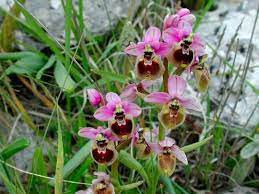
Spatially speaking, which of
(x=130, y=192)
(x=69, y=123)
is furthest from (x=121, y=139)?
(x=69, y=123)

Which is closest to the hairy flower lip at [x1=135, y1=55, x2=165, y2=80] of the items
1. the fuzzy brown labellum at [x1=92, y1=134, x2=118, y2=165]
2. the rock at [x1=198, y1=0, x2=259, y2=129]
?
the fuzzy brown labellum at [x1=92, y1=134, x2=118, y2=165]

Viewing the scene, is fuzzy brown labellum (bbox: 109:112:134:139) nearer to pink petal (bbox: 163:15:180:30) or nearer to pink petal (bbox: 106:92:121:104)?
pink petal (bbox: 106:92:121:104)

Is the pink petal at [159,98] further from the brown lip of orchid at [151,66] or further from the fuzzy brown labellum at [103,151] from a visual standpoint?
the fuzzy brown labellum at [103,151]

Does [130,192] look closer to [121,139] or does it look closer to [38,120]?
[121,139]

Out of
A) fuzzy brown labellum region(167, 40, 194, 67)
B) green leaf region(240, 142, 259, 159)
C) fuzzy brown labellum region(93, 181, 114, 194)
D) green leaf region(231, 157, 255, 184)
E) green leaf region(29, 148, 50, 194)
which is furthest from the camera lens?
green leaf region(231, 157, 255, 184)

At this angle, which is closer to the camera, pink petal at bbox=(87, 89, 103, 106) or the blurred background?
pink petal at bbox=(87, 89, 103, 106)

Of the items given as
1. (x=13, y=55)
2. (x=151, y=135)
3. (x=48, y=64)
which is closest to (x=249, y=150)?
(x=151, y=135)
